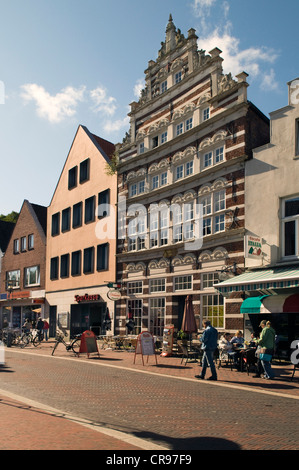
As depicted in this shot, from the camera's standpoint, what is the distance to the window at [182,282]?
2227cm

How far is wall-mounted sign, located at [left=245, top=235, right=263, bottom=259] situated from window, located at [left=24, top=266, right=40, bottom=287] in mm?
24651

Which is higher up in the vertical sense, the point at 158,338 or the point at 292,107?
the point at 292,107

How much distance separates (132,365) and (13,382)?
545cm

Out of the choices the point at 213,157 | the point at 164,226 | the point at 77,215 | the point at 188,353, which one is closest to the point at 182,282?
the point at 164,226

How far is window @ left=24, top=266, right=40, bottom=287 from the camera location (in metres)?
38.8

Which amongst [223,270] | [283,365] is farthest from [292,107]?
[283,365]

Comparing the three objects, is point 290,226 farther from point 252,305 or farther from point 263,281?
point 252,305

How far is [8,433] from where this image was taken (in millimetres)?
6914

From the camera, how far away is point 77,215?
33.8 m

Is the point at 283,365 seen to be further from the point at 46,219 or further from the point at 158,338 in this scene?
the point at 46,219

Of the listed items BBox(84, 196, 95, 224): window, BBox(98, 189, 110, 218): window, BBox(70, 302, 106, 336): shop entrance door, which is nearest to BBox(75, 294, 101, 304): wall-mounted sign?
BBox(70, 302, 106, 336): shop entrance door

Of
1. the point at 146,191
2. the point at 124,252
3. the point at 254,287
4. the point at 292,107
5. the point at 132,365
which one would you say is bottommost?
the point at 132,365

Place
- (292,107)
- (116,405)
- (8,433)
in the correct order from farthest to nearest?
(292,107) < (116,405) < (8,433)

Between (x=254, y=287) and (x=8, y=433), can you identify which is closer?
(x=8, y=433)
